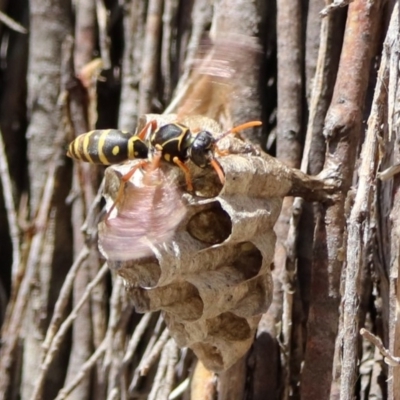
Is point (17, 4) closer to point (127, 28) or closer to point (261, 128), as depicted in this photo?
point (127, 28)

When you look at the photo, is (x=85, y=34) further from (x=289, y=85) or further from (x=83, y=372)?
(x=83, y=372)

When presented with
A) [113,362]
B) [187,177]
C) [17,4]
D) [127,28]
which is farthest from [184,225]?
[17,4]

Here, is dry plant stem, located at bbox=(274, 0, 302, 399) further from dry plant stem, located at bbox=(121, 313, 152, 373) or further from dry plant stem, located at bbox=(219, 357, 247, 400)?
dry plant stem, located at bbox=(121, 313, 152, 373)

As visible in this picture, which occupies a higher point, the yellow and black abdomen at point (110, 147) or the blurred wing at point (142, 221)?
the yellow and black abdomen at point (110, 147)

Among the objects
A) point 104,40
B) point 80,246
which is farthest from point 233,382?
point 104,40

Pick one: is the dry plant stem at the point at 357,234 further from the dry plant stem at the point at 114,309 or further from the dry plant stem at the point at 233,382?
the dry plant stem at the point at 114,309

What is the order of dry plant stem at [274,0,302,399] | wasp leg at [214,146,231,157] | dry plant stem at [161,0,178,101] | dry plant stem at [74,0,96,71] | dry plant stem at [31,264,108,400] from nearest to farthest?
wasp leg at [214,146,231,157]
dry plant stem at [274,0,302,399]
dry plant stem at [31,264,108,400]
dry plant stem at [161,0,178,101]
dry plant stem at [74,0,96,71]

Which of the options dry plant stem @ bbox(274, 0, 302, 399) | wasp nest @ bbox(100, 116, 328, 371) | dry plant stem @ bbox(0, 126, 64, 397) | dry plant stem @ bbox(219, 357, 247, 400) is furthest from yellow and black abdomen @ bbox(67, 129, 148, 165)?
dry plant stem @ bbox(0, 126, 64, 397)

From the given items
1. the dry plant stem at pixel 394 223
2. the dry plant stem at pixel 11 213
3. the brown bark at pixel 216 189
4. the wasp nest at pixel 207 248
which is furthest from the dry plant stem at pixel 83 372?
the dry plant stem at pixel 394 223
